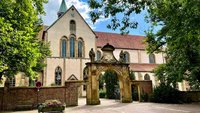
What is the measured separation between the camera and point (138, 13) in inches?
355

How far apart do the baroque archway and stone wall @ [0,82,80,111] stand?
1.88 meters

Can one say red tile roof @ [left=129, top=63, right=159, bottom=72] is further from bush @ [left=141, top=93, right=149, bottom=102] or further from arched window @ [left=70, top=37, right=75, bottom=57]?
bush @ [left=141, top=93, right=149, bottom=102]

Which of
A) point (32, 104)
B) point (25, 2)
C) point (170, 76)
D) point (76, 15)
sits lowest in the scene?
point (32, 104)

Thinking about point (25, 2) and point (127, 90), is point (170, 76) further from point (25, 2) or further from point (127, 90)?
point (25, 2)

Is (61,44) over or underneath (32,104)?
over

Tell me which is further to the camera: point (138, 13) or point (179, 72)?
point (179, 72)

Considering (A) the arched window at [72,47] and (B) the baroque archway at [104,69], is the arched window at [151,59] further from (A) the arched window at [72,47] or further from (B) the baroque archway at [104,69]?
(B) the baroque archway at [104,69]

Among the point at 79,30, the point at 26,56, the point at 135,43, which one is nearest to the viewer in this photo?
the point at 26,56

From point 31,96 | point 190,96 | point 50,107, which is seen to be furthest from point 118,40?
point 50,107

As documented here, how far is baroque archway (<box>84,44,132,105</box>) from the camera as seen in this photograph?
22.5 meters

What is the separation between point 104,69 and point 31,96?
27.6 feet

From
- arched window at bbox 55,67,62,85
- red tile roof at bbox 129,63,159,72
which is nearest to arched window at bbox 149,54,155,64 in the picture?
red tile roof at bbox 129,63,159,72

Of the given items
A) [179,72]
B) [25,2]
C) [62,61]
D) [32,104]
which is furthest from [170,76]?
[62,61]

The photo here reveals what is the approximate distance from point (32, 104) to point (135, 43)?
1404 inches
